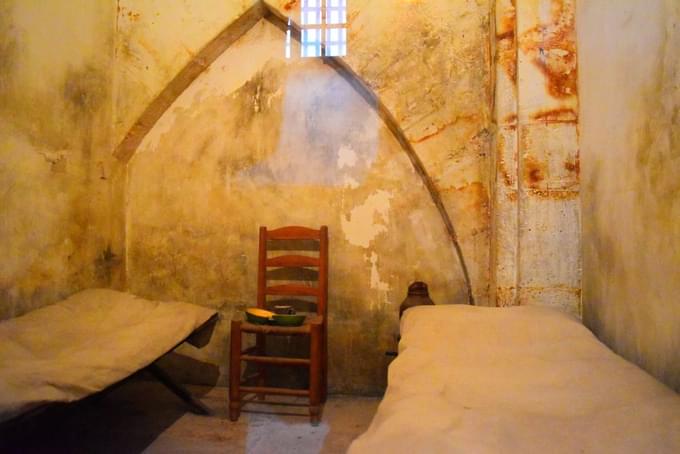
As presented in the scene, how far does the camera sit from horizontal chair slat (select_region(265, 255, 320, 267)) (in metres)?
3.17

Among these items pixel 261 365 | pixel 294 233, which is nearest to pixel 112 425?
pixel 261 365

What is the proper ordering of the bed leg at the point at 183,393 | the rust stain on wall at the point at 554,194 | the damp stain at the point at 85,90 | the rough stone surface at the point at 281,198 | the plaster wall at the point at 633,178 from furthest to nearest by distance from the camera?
1. the rough stone surface at the point at 281,198
2. the damp stain at the point at 85,90
3. the bed leg at the point at 183,393
4. the rust stain on wall at the point at 554,194
5. the plaster wall at the point at 633,178

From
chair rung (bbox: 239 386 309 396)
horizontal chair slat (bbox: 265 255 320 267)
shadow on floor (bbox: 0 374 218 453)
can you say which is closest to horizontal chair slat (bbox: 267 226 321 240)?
horizontal chair slat (bbox: 265 255 320 267)

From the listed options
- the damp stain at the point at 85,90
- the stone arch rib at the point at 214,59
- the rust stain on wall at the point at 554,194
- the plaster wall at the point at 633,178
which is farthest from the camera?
the stone arch rib at the point at 214,59

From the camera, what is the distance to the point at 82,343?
2236 mm

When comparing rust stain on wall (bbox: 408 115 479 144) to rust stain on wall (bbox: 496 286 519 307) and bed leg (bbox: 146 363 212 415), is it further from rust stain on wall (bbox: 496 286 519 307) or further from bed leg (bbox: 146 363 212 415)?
bed leg (bbox: 146 363 212 415)

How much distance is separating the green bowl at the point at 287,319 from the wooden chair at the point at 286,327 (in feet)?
0.09

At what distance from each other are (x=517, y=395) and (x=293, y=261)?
202cm

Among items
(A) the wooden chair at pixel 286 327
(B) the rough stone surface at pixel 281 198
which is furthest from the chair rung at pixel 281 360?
(B) the rough stone surface at pixel 281 198

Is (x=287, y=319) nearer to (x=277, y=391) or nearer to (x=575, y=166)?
(x=277, y=391)

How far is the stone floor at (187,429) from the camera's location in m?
2.43

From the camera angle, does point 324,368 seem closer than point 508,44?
No

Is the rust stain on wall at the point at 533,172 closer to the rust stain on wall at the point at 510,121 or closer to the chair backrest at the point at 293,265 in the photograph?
the rust stain on wall at the point at 510,121

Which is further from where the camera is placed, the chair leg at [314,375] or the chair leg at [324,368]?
the chair leg at [324,368]
